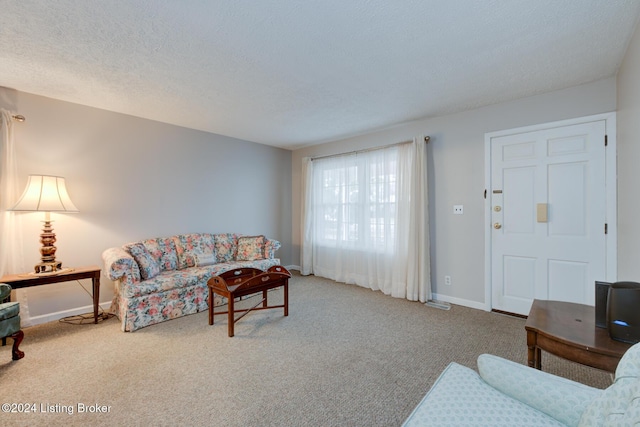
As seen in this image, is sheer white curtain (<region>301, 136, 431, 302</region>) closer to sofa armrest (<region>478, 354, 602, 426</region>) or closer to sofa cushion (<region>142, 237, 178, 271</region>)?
sofa cushion (<region>142, 237, 178, 271</region>)

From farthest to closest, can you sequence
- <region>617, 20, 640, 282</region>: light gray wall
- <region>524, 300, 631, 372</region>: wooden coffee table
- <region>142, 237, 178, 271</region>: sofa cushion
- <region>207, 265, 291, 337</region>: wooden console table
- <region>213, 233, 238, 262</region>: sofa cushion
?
<region>213, 233, 238, 262</region>: sofa cushion, <region>142, 237, 178, 271</region>: sofa cushion, <region>207, 265, 291, 337</region>: wooden console table, <region>617, 20, 640, 282</region>: light gray wall, <region>524, 300, 631, 372</region>: wooden coffee table

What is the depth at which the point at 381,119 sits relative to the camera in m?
3.69

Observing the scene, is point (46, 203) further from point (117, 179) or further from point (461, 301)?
point (461, 301)

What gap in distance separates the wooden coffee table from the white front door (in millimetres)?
1365

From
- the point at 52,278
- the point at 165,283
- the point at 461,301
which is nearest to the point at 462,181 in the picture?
the point at 461,301

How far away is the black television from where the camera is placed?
1.24 meters

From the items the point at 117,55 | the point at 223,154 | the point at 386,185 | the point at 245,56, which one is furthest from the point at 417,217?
the point at 117,55

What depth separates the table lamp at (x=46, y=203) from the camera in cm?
263

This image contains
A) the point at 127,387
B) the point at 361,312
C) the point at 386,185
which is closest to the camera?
the point at 127,387

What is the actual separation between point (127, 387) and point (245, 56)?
2.54 m

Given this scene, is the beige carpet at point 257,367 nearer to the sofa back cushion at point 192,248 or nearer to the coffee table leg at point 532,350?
the coffee table leg at point 532,350

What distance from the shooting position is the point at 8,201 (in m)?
2.69

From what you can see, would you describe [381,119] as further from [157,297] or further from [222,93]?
[157,297]

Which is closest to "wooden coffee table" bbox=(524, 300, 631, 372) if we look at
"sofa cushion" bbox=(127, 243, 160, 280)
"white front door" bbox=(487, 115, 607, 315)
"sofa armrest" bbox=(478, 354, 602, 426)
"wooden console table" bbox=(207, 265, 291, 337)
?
"sofa armrest" bbox=(478, 354, 602, 426)
